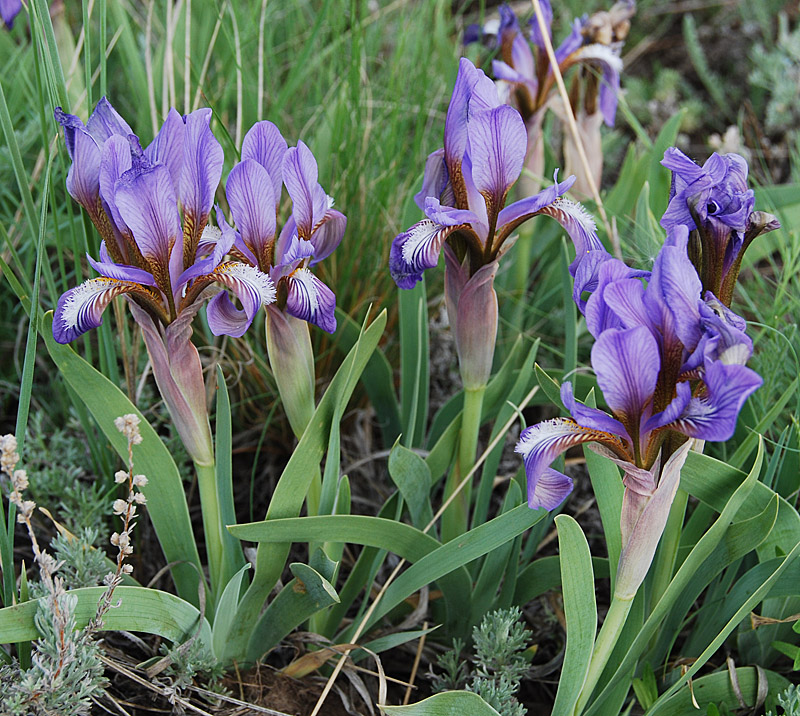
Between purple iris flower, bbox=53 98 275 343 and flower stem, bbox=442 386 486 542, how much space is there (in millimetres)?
388

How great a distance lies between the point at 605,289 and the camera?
0.84 meters

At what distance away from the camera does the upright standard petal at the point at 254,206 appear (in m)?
1.00

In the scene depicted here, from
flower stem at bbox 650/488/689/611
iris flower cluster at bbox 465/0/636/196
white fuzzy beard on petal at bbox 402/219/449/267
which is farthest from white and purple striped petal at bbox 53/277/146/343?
iris flower cluster at bbox 465/0/636/196

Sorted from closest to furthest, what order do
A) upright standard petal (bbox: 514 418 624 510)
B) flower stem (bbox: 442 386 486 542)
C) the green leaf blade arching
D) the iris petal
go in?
the iris petal → upright standard petal (bbox: 514 418 624 510) → the green leaf blade arching → flower stem (bbox: 442 386 486 542)

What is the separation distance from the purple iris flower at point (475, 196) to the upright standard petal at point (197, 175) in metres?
0.24

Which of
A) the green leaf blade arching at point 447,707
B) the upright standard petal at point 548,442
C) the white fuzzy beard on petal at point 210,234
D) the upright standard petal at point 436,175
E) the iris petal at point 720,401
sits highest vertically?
the upright standard petal at point 436,175

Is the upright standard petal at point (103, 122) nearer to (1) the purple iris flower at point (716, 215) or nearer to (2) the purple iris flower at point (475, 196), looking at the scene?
(2) the purple iris flower at point (475, 196)

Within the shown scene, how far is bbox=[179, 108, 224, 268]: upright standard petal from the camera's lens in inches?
38.9

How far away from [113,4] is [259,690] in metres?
1.45

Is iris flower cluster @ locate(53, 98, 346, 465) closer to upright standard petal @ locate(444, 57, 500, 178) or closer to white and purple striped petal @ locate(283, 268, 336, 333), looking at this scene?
white and purple striped petal @ locate(283, 268, 336, 333)

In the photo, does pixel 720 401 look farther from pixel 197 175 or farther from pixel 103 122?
pixel 103 122

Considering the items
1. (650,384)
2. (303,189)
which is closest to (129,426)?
(303,189)

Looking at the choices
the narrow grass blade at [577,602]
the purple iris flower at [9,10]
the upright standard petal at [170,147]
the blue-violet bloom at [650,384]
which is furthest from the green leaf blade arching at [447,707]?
the purple iris flower at [9,10]

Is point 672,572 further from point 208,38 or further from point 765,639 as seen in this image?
point 208,38
